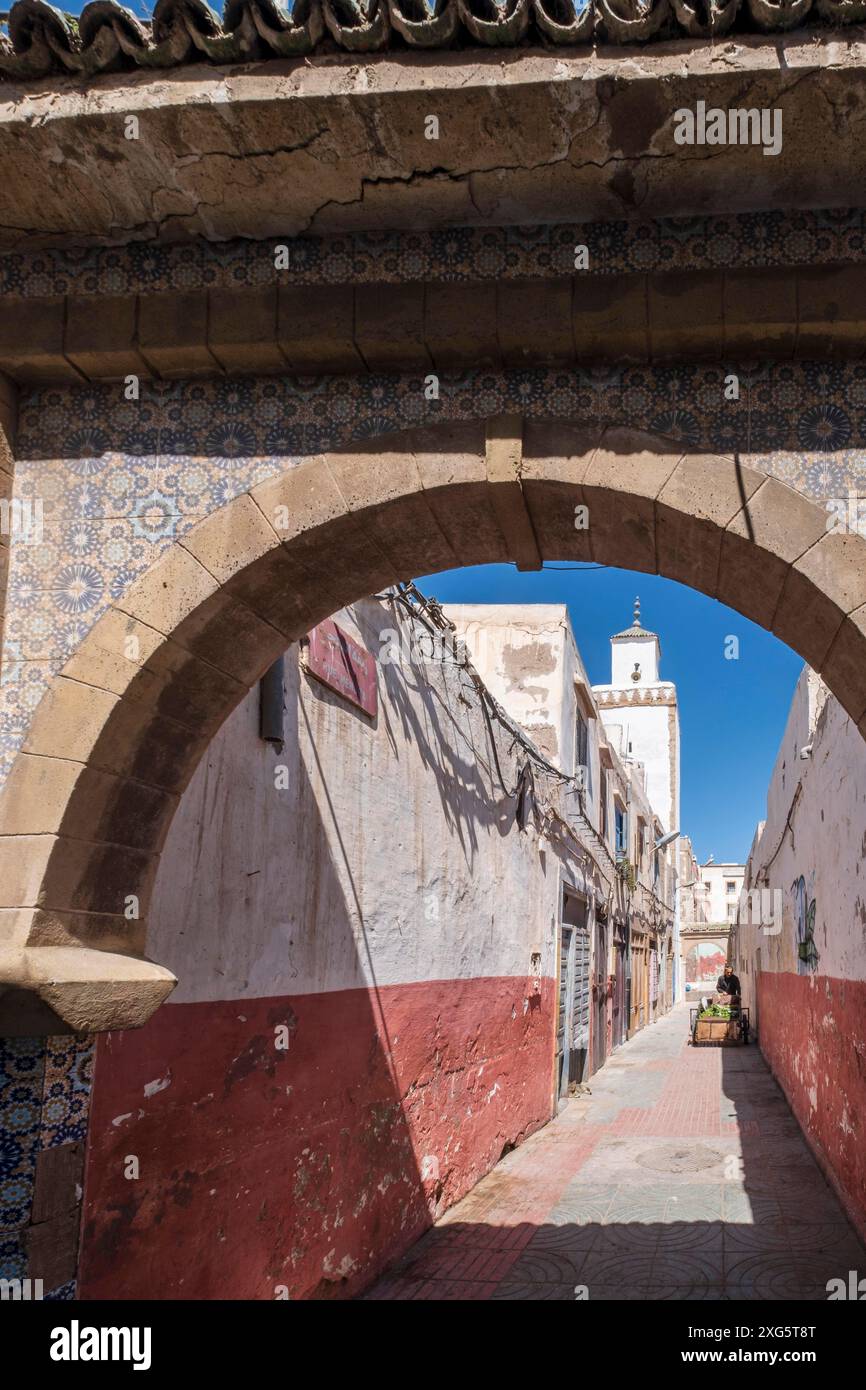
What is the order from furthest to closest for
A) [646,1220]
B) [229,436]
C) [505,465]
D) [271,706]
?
[646,1220]
[271,706]
[229,436]
[505,465]

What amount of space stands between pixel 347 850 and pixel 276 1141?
1.67 m

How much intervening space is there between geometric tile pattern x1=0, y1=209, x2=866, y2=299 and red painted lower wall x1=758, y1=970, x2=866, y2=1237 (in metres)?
4.71

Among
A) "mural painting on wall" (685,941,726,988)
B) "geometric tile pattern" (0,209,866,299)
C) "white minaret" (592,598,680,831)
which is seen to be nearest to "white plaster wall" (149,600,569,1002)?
"geometric tile pattern" (0,209,866,299)

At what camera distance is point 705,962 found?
49.4 metres

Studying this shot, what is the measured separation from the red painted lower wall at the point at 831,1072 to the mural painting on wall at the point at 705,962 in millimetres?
37628

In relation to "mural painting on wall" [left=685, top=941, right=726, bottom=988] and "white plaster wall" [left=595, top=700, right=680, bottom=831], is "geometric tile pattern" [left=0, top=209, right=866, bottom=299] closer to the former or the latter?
"white plaster wall" [left=595, top=700, right=680, bottom=831]

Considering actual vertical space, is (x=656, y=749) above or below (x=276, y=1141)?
above

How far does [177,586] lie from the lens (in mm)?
3428

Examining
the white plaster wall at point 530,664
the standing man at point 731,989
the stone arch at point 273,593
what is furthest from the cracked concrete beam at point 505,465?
the standing man at point 731,989

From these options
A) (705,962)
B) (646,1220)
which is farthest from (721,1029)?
(705,962)

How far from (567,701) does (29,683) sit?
1050cm

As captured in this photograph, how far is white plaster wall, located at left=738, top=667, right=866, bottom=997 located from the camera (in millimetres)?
7141
